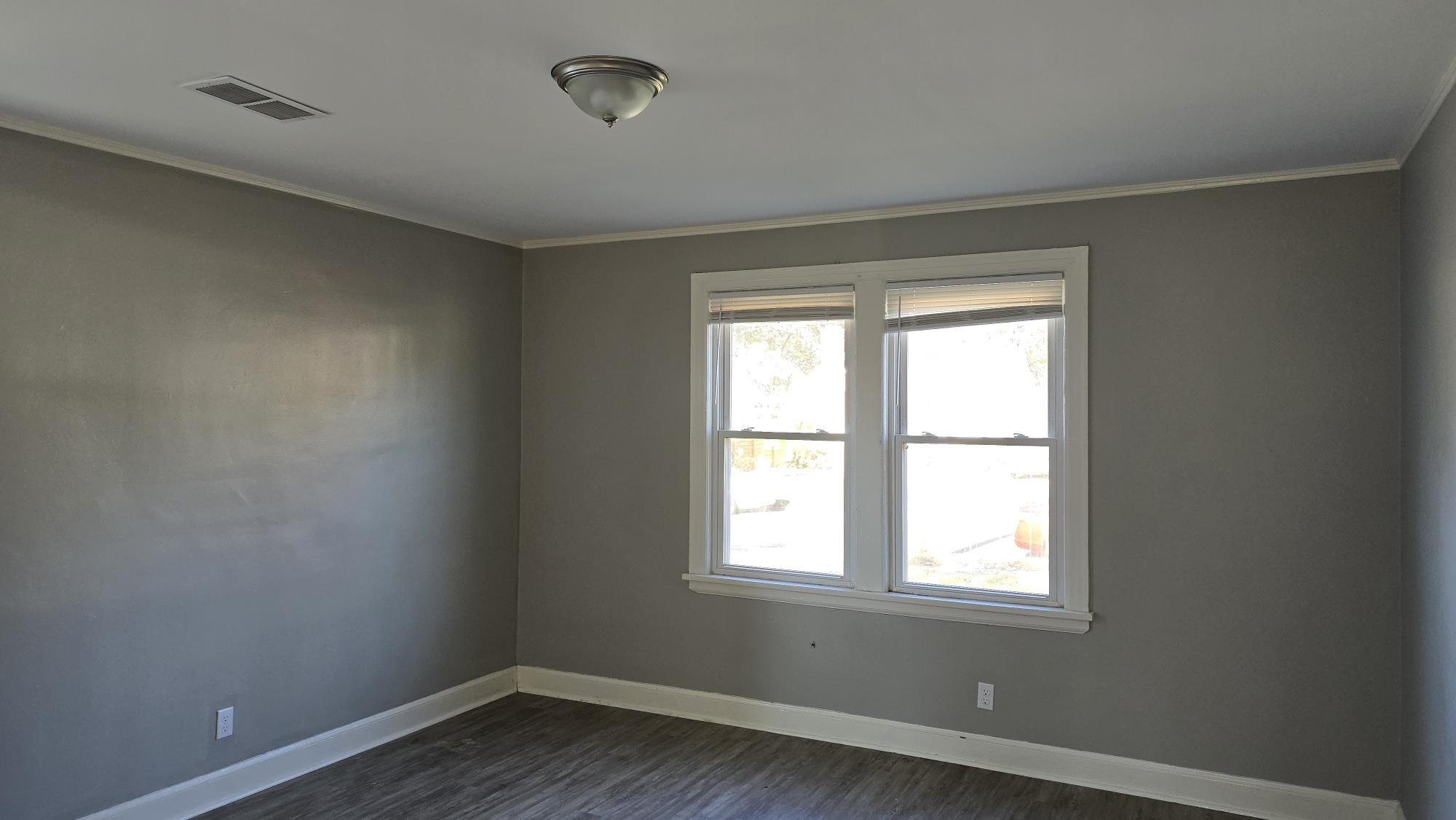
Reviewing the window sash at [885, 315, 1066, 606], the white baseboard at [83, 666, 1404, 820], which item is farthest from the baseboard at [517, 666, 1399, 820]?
the window sash at [885, 315, 1066, 606]

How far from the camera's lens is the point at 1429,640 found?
9.95 ft

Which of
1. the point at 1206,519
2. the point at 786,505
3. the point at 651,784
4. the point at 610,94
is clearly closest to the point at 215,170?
the point at 610,94

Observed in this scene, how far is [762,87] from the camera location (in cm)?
276

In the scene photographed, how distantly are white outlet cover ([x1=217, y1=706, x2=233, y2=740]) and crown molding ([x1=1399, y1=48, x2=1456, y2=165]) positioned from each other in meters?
4.61

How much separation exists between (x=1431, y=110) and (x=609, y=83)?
7.98 ft

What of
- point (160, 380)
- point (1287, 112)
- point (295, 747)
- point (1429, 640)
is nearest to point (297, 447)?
point (160, 380)

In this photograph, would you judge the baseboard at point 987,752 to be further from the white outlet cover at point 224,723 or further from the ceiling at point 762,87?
the ceiling at point 762,87

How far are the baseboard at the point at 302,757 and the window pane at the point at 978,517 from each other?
7.85 ft

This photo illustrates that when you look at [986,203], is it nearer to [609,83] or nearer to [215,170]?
[609,83]

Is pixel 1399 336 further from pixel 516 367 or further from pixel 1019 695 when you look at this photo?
pixel 516 367

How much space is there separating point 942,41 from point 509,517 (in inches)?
148

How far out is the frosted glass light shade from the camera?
2.57 m

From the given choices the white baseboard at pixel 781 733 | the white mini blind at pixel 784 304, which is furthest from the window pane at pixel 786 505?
the white baseboard at pixel 781 733

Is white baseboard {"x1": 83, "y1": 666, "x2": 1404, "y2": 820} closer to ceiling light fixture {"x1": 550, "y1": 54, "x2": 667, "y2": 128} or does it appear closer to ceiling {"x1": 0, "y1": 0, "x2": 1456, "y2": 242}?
ceiling {"x1": 0, "y1": 0, "x2": 1456, "y2": 242}
